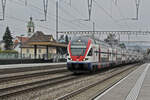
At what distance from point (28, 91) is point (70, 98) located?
2.77 m

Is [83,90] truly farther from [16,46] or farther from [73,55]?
[16,46]

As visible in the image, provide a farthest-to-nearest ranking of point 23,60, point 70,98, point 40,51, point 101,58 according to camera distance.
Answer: point 40,51
point 23,60
point 101,58
point 70,98

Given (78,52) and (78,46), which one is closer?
(78,52)

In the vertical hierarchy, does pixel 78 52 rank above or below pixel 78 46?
below

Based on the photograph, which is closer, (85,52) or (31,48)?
(85,52)

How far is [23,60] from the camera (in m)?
41.5

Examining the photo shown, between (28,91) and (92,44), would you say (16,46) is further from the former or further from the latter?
(28,91)

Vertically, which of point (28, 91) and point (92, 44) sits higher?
point (92, 44)

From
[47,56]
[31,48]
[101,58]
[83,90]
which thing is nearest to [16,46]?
[31,48]

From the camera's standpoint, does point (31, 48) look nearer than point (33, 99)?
No

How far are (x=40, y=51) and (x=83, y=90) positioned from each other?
9383 cm

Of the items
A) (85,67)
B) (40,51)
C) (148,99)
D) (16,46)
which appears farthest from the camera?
(16,46)

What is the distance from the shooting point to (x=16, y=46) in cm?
12925

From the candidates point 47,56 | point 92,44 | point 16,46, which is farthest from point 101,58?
point 16,46
